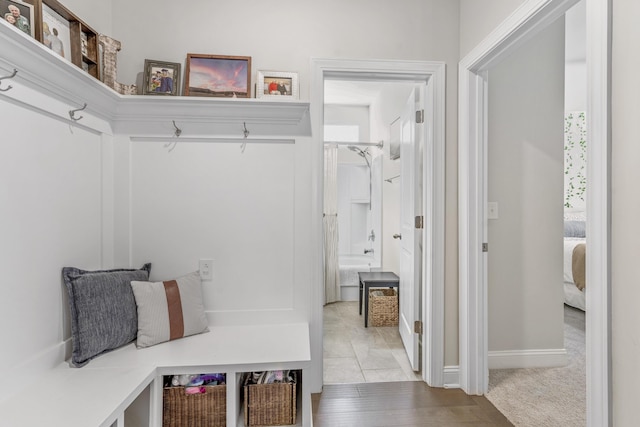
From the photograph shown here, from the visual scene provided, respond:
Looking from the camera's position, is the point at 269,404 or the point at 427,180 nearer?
the point at 269,404

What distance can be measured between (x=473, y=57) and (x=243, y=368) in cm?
210

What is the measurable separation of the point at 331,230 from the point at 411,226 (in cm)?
180

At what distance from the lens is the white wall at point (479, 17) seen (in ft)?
5.81

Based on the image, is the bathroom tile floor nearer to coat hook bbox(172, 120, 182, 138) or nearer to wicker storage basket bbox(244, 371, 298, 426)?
wicker storage basket bbox(244, 371, 298, 426)

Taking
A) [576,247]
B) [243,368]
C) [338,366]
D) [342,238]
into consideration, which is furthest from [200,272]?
[576,247]

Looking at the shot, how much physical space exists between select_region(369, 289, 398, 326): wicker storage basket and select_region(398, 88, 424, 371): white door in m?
0.43

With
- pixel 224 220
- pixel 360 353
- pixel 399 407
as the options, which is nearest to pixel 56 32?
pixel 224 220

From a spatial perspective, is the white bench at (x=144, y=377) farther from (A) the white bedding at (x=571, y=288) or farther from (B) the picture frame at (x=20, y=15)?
(A) the white bedding at (x=571, y=288)

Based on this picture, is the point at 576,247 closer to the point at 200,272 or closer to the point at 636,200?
the point at 636,200

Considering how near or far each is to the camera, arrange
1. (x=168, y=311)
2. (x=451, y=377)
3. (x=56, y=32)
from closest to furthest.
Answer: (x=56, y=32), (x=168, y=311), (x=451, y=377)

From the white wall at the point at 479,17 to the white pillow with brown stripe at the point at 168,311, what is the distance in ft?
7.14

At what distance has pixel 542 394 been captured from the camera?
2.12m

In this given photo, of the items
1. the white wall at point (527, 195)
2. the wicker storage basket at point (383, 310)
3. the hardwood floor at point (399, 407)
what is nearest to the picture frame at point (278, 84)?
the white wall at point (527, 195)

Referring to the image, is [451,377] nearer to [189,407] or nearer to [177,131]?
[189,407]
